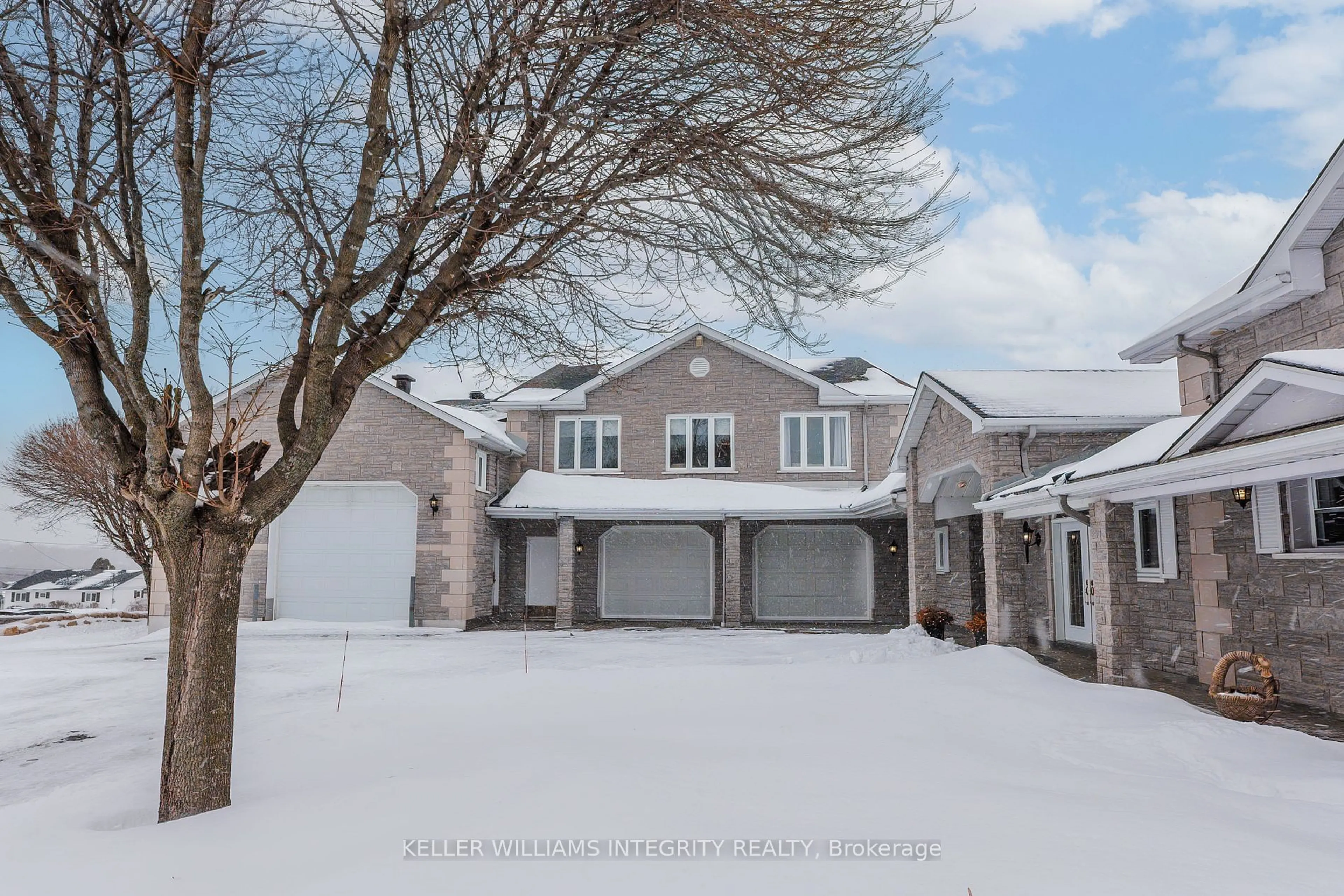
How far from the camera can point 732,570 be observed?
63.5ft

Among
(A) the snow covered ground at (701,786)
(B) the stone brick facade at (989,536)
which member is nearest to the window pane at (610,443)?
(B) the stone brick facade at (989,536)

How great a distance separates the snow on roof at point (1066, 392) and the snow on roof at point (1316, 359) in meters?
4.49

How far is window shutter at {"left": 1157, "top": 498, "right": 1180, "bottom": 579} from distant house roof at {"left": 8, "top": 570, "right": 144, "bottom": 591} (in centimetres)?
4756

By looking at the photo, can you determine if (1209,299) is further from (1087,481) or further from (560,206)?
(560,206)

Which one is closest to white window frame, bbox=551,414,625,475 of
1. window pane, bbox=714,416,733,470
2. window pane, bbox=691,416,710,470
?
window pane, bbox=691,416,710,470

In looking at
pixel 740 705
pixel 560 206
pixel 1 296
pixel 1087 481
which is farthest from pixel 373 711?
pixel 1087 481

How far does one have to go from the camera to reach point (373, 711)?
8.30 metres

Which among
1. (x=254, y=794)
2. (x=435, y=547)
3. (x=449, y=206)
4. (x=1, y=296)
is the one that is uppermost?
(x=449, y=206)

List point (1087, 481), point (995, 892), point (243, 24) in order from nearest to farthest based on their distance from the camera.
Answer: point (995, 892), point (243, 24), point (1087, 481)

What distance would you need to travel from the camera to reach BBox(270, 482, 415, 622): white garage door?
18719mm

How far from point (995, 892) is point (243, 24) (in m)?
6.35

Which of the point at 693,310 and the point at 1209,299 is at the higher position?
the point at 1209,299

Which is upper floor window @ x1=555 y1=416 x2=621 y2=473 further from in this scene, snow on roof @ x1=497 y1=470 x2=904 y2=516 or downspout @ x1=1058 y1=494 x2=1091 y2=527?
downspout @ x1=1058 y1=494 x2=1091 y2=527

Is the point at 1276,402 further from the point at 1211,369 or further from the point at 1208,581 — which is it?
the point at 1208,581
